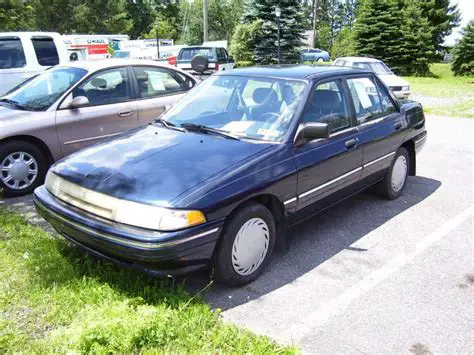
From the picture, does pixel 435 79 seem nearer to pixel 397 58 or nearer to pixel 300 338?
pixel 397 58

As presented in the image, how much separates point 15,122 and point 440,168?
6084 mm

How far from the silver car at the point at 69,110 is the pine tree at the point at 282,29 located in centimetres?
2459

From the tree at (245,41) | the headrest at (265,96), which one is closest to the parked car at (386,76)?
the headrest at (265,96)

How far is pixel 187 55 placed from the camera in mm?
18938

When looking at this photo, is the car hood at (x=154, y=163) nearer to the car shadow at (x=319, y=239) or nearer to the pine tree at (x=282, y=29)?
the car shadow at (x=319, y=239)

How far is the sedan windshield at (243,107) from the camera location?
3.92m

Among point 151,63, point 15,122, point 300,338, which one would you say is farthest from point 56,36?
point 300,338

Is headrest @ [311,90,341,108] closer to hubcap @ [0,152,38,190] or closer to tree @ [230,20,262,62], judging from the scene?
hubcap @ [0,152,38,190]

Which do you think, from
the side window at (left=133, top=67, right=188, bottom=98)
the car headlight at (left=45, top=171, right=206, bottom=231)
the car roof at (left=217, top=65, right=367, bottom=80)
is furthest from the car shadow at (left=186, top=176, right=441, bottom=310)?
the side window at (left=133, top=67, right=188, bottom=98)

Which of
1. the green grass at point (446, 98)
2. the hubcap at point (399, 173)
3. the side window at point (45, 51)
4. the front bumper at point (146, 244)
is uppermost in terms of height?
the side window at point (45, 51)

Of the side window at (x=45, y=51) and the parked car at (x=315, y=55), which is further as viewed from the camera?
the parked car at (x=315, y=55)

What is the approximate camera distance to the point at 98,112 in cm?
596

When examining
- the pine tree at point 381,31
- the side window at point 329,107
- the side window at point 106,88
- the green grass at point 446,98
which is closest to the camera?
the side window at point 329,107

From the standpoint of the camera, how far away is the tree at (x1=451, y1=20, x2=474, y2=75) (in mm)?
29516
